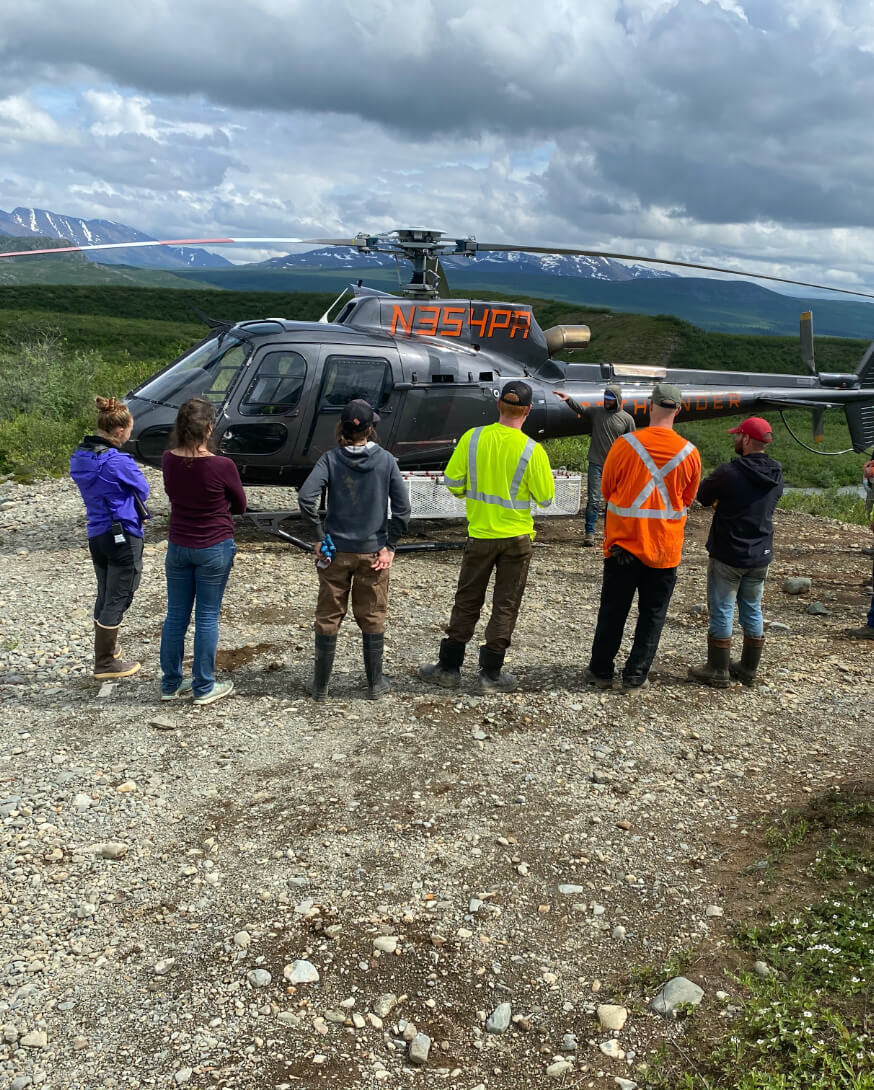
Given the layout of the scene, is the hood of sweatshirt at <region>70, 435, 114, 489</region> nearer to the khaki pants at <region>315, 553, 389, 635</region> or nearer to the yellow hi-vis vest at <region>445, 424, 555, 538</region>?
the khaki pants at <region>315, 553, 389, 635</region>

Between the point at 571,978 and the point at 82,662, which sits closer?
the point at 571,978

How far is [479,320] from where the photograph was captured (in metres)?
Answer: 10.5

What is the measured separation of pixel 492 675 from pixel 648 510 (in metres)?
1.66

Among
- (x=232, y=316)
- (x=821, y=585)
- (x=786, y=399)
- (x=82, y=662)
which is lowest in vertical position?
(x=82, y=662)

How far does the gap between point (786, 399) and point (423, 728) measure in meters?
9.05

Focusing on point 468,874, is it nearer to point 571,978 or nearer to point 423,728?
point 571,978

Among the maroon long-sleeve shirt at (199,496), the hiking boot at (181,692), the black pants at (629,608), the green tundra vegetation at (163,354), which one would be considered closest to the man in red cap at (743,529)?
the black pants at (629,608)

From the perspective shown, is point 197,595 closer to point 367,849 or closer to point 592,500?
point 367,849

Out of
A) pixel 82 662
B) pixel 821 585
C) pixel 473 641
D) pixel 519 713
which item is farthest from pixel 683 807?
pixel 821 585

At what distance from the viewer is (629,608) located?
606 cm

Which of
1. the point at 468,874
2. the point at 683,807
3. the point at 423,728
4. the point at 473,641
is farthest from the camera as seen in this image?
the point at 473,641

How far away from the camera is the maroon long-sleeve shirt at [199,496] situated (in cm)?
532

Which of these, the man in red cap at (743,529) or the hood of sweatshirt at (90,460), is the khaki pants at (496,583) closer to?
the man in red cap at (743,529)

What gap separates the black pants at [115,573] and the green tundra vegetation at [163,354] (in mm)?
2989
